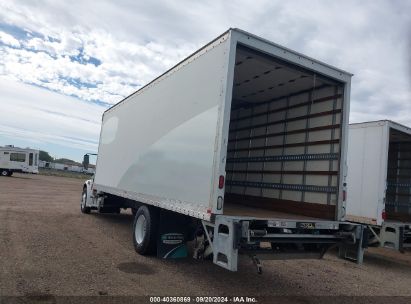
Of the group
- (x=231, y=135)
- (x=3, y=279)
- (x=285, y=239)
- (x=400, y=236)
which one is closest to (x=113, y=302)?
(x=3, y=279)

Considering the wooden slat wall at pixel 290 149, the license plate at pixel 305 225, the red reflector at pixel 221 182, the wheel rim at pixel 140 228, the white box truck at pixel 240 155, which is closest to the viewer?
the red reflector at pixel 221 182

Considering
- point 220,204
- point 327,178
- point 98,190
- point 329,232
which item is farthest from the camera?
point 98,190

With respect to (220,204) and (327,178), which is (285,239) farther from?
(327,178)

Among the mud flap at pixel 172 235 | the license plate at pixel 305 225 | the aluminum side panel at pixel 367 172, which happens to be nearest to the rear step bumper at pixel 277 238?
the license plate at pixel 305 225

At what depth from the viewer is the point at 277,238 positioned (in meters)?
5.78

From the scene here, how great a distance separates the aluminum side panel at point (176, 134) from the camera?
5.81 m

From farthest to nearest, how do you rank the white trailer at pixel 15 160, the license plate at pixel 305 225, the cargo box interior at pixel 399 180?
the white trailer at pixel 15 160
the cargo box interior at pixel 399 180
the license plate at pixel 305 225

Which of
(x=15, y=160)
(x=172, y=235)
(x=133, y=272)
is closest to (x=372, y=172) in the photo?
(x=172, y=235)

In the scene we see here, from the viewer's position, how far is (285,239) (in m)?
5.88

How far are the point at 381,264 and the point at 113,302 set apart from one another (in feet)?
23.5

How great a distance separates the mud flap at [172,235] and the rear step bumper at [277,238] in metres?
1.78

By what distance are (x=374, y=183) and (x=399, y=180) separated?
2644mm

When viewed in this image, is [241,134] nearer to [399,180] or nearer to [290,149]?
[290,149]

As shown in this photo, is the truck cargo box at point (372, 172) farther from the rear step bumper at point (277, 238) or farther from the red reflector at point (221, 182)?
the red reflector at point (221, 182)
